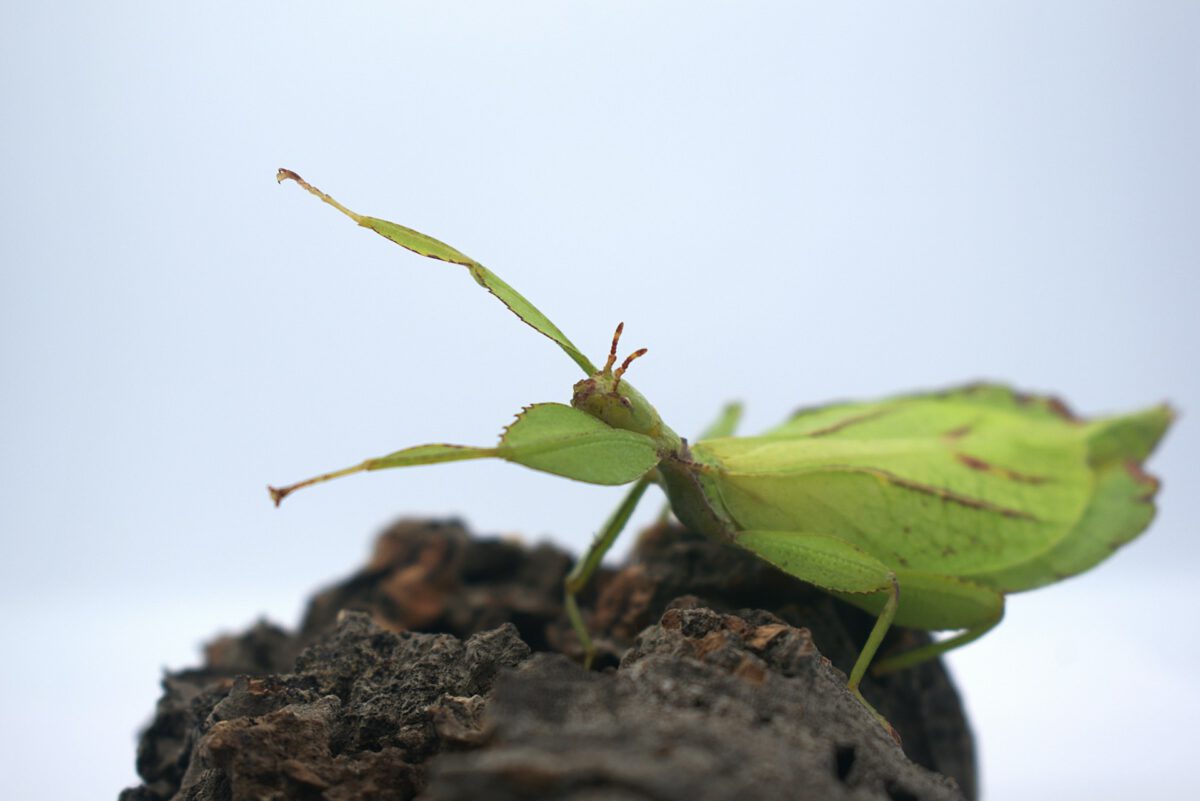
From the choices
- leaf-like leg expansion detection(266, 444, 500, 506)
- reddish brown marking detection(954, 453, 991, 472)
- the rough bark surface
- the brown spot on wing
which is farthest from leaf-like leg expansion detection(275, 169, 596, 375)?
the brown spot on wing

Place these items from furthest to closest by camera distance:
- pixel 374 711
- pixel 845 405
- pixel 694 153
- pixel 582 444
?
pixel 694 153 → pixel 845 405 → pixel 582 444 → pixel 374 711

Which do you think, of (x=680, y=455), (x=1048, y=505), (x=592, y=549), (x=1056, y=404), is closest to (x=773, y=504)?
(x=680, y=455)

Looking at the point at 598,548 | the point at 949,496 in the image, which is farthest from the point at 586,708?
the point at 949,496

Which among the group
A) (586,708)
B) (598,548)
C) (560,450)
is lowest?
(586,708)

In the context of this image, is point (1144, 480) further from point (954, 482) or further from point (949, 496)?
point (949, 496)

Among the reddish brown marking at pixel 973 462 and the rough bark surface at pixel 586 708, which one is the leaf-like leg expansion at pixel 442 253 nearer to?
the rough bark surface at pixel 586 708

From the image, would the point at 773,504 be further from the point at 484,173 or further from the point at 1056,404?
the point at 484,173
